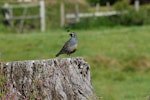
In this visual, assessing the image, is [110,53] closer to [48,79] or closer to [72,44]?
[72,44]

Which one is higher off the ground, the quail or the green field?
the quail

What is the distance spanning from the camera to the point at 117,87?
733 inches

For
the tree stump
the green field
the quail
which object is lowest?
the green field

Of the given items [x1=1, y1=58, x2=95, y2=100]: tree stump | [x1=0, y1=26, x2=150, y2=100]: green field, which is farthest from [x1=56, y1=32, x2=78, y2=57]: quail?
[x1=0, y1=26, x2=150, y2=100]: green field

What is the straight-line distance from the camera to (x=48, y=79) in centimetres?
848

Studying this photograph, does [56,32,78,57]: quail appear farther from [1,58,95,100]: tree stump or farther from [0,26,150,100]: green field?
[0,26,150,100]: green field

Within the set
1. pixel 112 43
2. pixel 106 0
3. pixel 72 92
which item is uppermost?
pixel 72 92

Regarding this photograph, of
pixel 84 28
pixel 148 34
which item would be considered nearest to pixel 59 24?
pixel 84 28

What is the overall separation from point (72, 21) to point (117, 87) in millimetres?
19079

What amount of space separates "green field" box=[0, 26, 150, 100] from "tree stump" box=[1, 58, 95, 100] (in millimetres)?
8036

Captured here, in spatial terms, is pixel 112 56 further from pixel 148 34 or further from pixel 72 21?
pixel 72 21

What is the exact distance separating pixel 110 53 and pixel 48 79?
14833mm

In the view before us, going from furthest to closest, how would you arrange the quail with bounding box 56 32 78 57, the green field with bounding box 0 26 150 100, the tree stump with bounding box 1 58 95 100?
the green field with bounding box 0 26 150 100, the quail with bounding box 56 32 78 57, the tree stump with bounding box 1 58 95 100

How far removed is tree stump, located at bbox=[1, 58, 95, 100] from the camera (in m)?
8.30
